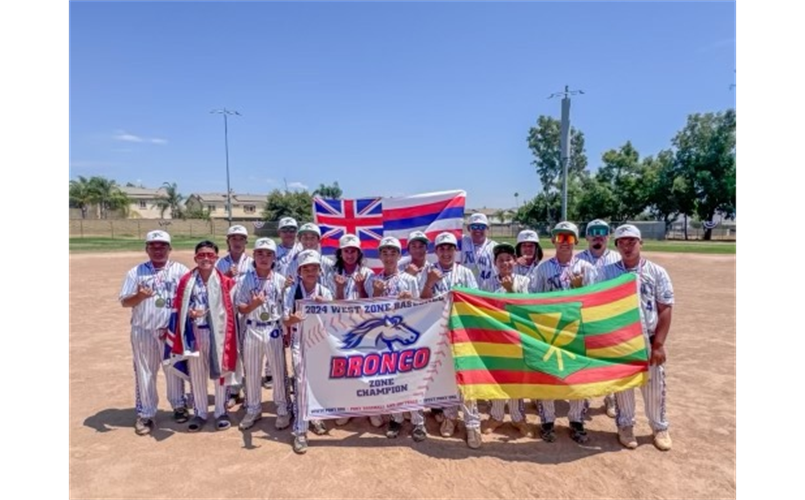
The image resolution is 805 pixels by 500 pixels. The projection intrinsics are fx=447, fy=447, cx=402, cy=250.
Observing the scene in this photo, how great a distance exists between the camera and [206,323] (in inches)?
213

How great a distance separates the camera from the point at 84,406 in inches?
251

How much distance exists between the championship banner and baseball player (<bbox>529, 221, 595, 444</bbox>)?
1.15 metres

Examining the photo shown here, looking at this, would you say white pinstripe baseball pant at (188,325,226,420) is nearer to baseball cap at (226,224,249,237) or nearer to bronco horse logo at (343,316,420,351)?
baseball cap at (226,224,249,237)

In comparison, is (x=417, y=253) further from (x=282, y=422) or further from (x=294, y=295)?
(x=282, y=422)

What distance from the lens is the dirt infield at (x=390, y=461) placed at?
430cm

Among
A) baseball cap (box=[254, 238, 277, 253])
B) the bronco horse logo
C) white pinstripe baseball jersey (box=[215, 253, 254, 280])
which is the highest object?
baseball cap (box=[254, 238, 277, 253])

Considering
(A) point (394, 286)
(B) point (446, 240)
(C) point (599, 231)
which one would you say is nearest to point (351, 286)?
(A) point (394, 286)

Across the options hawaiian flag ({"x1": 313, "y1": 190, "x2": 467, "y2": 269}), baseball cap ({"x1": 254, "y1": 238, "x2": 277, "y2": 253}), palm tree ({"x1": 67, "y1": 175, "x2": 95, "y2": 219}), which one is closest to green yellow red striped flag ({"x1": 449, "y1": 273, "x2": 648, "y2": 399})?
hawaiian flag ({"x1": 313, "y1": 190, "x2": 467, "y2": 269})

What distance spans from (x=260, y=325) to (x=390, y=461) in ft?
7.20

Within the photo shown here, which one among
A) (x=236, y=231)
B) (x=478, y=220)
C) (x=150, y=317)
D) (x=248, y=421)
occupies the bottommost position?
(x=248, y=421)

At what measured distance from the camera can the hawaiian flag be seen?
7176mm

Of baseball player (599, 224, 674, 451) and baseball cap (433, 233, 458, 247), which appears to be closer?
baseball player (599, 224, 674, 451)
